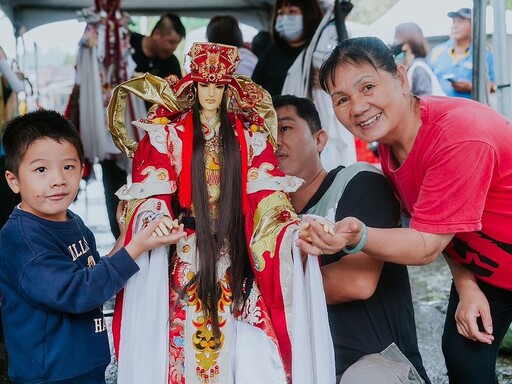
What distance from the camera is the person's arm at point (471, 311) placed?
2154mm

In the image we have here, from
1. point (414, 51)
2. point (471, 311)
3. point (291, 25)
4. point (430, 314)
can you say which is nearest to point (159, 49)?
point (291, 25)

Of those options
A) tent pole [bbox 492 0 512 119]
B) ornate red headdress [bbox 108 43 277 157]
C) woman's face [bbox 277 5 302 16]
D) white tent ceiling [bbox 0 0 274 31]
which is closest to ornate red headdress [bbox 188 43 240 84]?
ornate red headdress [bbox 108 43 277 157]

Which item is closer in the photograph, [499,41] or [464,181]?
→ [464,181]

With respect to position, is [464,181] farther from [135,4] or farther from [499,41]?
[135,4]

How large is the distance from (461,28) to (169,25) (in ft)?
7.86

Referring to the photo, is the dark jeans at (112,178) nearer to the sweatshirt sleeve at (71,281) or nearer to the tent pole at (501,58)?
the tent pole at (501,58)

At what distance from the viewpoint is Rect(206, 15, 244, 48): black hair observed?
16.9 ft

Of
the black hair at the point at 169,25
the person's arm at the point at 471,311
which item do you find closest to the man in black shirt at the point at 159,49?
the black hair at the point at 169,25

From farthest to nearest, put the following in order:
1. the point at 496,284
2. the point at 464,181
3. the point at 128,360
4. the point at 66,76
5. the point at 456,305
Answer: the point at 66,76 < the point at 456,305 < the point at 496,284 < the point at 128,360 < the point at 464,181

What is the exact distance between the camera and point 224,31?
5.16 m

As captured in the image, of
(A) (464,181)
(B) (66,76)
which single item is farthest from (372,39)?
(B) (66,76)

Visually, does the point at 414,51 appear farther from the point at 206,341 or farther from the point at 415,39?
the point at 206,341

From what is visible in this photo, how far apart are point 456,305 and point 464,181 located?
2.07 feet

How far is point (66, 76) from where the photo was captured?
6727 mm
